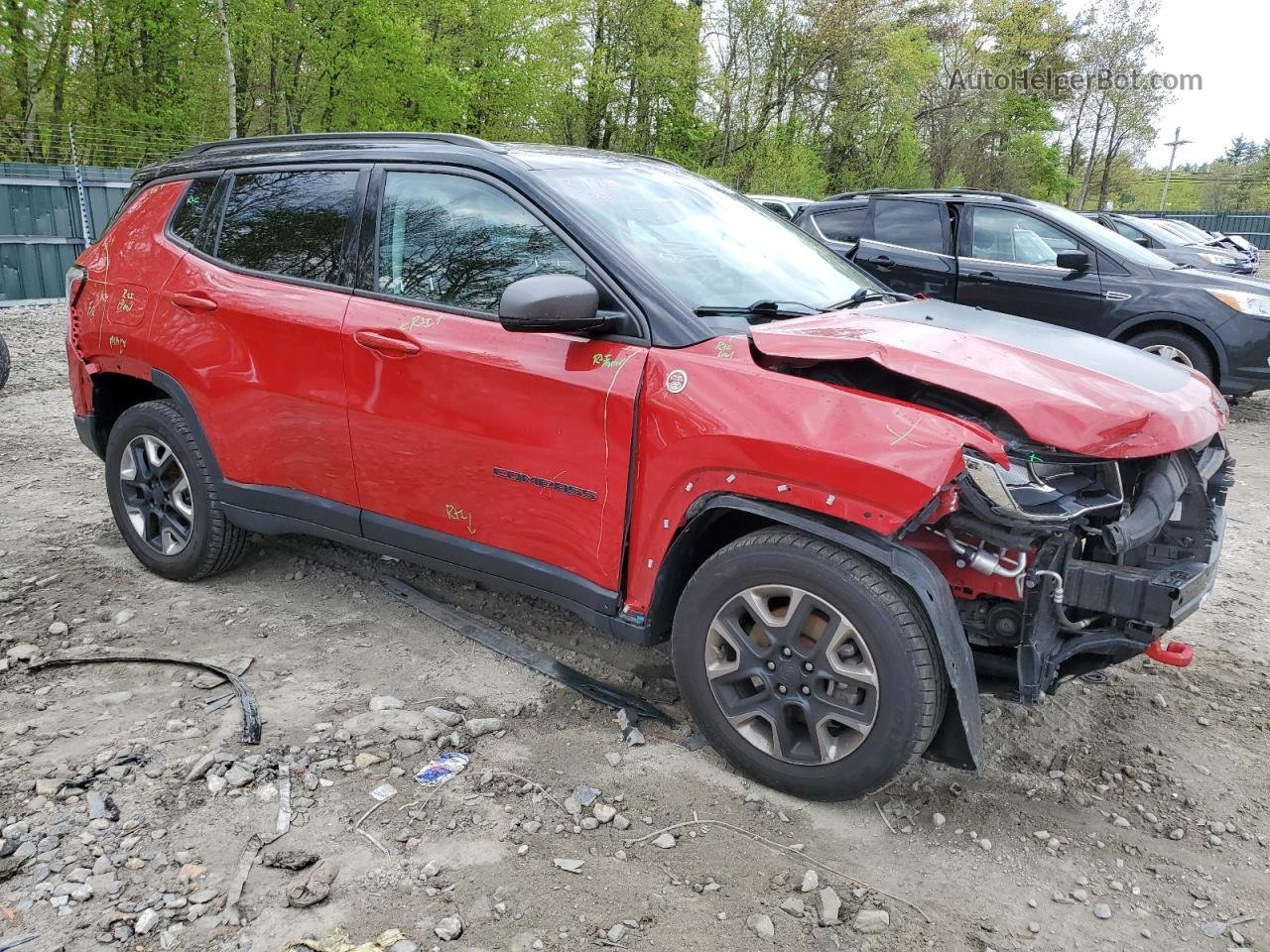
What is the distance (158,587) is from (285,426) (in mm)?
1188

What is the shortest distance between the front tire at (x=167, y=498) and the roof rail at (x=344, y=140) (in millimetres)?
1191

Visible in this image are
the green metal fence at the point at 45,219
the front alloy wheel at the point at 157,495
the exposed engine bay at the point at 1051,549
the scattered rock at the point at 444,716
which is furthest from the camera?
the green metal fence at the point at 45,219

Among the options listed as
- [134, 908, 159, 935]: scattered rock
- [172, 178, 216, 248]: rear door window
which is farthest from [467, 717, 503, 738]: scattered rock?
[172, 178, 216, 248]: rear door window

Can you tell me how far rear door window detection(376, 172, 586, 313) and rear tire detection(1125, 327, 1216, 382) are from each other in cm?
643

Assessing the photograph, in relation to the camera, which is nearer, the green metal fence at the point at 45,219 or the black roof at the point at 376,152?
the black roof at the point at 376,152

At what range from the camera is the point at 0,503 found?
17.8ft

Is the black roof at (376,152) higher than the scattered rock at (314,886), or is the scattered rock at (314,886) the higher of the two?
the black roof at (376,152)

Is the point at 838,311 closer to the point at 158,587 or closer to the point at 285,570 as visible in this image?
the point at 285,570

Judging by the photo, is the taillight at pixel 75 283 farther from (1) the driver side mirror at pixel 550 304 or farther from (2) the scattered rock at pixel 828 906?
(2) the scattered rock at pixel 828 906

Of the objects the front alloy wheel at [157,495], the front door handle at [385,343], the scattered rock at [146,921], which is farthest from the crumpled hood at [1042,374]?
the front alloy wheel at [157,495]

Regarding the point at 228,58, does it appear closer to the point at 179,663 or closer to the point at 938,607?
the point at 179,663

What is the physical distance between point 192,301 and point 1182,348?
7.38m

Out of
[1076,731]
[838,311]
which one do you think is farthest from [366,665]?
[1076,731]

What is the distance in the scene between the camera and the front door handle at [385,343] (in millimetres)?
3352
